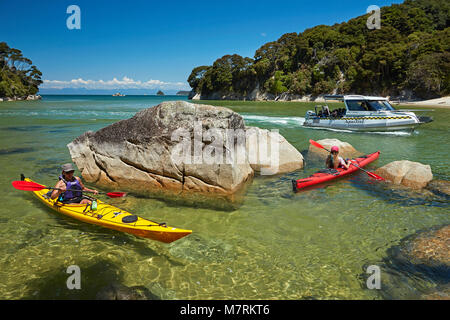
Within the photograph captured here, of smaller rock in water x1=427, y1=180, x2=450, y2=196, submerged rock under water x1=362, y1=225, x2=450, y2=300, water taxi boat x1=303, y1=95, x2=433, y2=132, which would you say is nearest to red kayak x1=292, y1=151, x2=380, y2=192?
smaller rock in water x1=427, y1=180, x2=450, y2=196

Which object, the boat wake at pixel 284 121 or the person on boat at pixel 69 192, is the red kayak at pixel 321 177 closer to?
the person on boat at pixel 69 192

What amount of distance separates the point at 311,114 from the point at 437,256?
21.6m

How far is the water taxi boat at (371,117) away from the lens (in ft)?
67.9

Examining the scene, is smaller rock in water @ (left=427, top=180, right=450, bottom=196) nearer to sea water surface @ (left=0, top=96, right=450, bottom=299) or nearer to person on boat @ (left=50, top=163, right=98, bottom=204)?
sea water surface @ (left=0, top=96, right=450, bottom=299)

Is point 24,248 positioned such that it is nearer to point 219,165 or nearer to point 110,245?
point 110,245

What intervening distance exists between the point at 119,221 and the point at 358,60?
89918 millimetres

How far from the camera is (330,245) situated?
5.93 metres

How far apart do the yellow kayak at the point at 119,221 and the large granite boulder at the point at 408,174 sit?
8179 mm

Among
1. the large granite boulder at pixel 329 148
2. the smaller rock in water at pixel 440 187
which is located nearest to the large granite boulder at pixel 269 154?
the large granite boulder at pixel 329 148

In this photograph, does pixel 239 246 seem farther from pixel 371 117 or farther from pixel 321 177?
pixel 371 117


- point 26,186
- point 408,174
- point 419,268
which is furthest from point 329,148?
point 26,186

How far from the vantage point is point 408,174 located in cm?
961

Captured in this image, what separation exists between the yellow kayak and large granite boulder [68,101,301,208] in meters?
2.14

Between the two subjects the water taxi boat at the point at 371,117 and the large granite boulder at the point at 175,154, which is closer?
the large granite boulder at the point at 175,154
